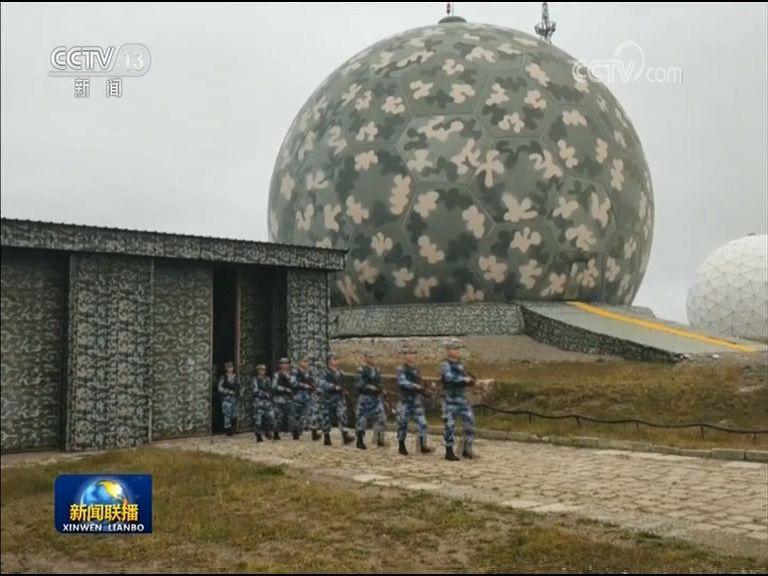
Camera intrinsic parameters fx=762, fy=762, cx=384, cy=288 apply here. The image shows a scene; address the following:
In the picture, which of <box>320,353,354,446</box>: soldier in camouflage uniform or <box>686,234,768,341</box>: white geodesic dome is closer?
<box>320,353,354,446</box>: soldier in camouflage uniform

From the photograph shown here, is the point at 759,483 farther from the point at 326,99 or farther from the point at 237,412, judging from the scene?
the point at 326,99

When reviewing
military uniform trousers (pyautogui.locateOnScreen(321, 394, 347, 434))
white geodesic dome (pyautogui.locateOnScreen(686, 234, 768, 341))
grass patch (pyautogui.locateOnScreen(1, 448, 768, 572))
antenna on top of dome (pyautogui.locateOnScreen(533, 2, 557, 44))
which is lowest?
grass patch (pyautogui.locateOnScreen(1, 448, 768, 572))

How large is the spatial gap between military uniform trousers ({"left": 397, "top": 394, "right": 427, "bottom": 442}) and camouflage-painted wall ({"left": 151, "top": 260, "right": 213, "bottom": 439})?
404 cm

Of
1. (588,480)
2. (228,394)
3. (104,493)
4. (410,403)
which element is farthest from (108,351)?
(588,480)

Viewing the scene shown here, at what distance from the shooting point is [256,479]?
352 inches

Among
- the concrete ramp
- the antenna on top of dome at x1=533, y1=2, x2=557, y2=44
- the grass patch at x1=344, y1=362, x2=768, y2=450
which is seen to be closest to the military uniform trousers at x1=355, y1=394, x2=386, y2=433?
the grass patch at x1=344, y1=362, x2=768, y2=450

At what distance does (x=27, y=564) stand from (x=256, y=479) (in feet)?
10.6

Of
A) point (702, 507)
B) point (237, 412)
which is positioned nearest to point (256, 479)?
point (702, 507)

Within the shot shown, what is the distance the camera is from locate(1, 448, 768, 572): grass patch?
5.62 meters

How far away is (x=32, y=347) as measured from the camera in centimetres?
1152

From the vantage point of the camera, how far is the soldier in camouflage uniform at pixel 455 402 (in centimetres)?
1091

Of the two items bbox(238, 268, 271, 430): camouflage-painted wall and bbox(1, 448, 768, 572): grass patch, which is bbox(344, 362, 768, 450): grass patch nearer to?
bbox(238, 268, 271, 430): camouflage-painted wall

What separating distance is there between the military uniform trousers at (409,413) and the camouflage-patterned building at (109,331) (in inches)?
153

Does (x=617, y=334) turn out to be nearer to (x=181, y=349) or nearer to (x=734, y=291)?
(x=181, y=349)
